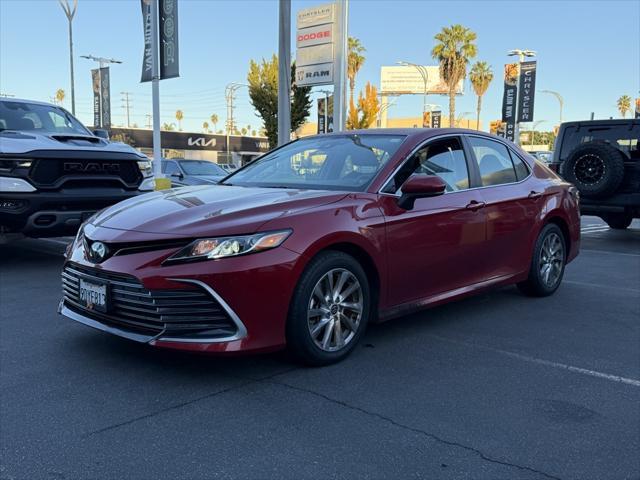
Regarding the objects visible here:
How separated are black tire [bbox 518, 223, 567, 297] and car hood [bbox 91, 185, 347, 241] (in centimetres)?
256

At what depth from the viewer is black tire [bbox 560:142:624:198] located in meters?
9.53

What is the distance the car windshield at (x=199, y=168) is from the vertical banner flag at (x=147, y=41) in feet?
7.78

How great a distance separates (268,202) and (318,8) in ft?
45.1

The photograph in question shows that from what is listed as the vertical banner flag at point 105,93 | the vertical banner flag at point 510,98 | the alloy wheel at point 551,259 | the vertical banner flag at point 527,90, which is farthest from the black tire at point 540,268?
the vertical banner flag at point 105,93

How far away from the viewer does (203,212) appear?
12.1 feet

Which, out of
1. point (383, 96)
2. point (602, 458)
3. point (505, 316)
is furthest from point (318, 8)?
point (383, 96)

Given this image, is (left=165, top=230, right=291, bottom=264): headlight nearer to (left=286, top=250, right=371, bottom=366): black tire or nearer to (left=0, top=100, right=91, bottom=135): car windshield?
(left=286, top=250, right=371, bottom=366): black tire

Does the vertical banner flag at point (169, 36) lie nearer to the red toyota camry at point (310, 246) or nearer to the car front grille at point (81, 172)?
the car front grille at point (81, 172)

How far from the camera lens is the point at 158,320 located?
135 inches

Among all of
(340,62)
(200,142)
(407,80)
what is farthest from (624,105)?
(340,62)

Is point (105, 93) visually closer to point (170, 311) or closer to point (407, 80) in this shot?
point (170, 311)

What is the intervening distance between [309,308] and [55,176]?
4.39m

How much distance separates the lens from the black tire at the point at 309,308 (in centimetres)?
360

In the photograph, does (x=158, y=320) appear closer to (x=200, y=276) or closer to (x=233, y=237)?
(x=200, y=276)
